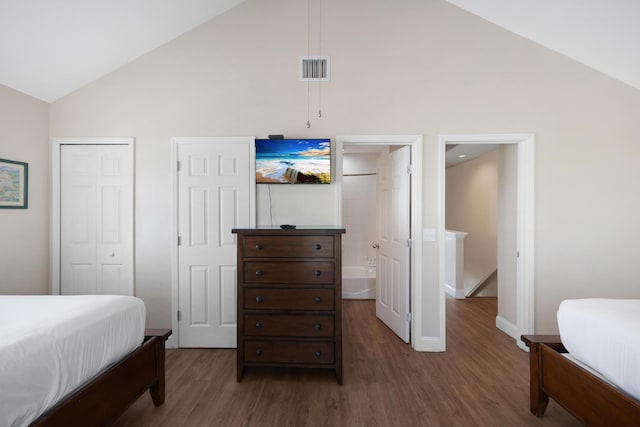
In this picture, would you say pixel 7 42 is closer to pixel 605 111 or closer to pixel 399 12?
pixel 399 12

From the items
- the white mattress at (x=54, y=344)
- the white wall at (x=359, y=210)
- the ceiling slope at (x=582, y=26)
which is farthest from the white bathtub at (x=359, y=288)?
the ceiling slope at (x=582, y=26)

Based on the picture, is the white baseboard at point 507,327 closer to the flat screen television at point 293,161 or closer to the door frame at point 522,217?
the door frame at point 522,217

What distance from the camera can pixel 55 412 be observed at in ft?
4.17

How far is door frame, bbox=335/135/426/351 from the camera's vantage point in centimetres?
298

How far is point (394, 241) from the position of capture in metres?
3.40

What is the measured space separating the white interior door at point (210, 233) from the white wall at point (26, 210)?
1392 millimetres

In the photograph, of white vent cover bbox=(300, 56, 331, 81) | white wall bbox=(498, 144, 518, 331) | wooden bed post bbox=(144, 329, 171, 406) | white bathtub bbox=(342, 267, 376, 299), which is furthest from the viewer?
white bathtub bbox=(342, 267, 376, 299)

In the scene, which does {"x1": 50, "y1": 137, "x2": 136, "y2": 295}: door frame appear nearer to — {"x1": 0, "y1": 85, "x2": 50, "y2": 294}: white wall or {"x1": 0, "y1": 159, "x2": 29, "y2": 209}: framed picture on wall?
{"x1": 0, "y1": 85, "x2": 50, "y2": 294}: white wall

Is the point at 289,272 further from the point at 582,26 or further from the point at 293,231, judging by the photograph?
the point at 582,26

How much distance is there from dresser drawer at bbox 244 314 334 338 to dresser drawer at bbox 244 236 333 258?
50cm

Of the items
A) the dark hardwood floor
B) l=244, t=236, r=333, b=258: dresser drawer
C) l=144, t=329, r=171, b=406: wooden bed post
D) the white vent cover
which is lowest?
the dark hardwood floor

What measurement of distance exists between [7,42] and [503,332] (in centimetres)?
561

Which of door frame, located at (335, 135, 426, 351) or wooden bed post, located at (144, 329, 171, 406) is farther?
door frame, located at (335, 135, 426, 351)

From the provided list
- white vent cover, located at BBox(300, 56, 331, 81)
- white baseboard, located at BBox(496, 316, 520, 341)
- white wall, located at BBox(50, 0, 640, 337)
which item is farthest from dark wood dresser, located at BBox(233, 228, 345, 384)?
white baseboard, located at BBox(496, 316, 520, 341)
